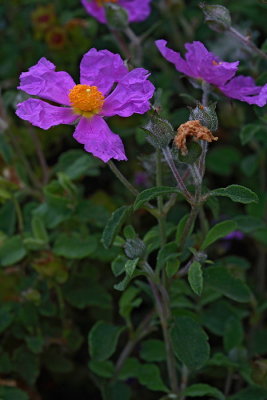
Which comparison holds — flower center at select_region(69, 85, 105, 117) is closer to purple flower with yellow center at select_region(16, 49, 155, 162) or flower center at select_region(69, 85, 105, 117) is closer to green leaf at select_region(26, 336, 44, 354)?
purple flower with yellow center at select_region(16, 49, 155, 162)

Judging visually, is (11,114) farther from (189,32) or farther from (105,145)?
(105,145)

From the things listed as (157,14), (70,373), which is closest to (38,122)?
(70,373)

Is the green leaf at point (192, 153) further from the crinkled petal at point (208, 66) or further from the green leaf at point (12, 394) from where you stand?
the green leaf at point (12, 394)

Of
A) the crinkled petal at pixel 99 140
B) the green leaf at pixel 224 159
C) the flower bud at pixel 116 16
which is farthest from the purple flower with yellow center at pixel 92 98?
the green leaf at pixel 224 159

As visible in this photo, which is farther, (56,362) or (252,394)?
(56,362)

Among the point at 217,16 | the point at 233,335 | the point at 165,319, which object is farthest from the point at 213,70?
the point at 233,335

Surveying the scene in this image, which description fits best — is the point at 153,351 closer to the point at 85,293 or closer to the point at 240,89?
the point at 85,293

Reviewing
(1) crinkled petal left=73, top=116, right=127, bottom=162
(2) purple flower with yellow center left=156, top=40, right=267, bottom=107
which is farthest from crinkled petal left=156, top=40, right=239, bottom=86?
(1) crinkled petal left=73, top=116, right=127, bottom=162
